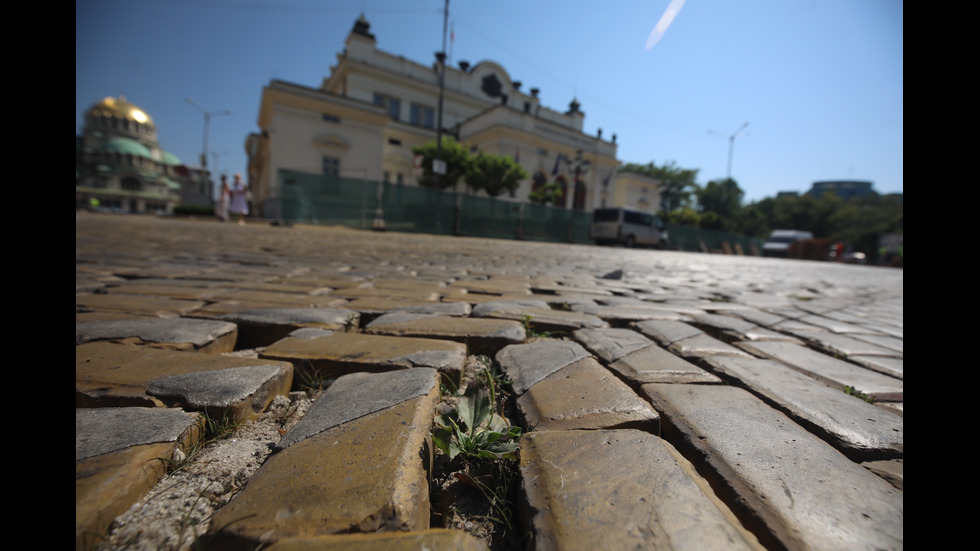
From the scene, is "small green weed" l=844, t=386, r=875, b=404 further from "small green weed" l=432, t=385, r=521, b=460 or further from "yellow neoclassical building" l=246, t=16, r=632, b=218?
"yellow neoclassical building" l=246, t=16, r=632, b=218

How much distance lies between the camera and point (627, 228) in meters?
19.7

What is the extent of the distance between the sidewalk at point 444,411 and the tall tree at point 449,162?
2347 centimetres

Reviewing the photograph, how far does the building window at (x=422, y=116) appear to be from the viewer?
3312 cm

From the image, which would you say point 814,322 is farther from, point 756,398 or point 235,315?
point 235,315

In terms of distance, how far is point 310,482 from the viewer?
0.60 metres

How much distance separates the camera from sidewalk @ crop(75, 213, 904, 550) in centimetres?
53

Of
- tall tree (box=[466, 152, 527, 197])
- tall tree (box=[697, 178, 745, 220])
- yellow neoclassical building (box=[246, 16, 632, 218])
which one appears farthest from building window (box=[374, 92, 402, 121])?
tall tree (box=[697, 178, 745, 220])

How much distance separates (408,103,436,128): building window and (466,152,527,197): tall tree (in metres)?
10.0

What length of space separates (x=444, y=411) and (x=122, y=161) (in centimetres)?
8864

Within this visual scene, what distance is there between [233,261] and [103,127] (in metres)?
90.7

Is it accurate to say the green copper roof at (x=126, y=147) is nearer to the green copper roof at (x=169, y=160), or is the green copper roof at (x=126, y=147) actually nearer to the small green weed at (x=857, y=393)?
the green copper roof at (x=169, y=160)

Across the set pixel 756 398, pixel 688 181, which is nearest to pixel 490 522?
pixel 756 398

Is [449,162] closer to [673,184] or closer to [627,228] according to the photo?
[627,228]

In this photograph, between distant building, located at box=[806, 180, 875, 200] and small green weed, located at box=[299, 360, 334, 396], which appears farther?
distant building, located at box=[806, 180, 875, 200]
